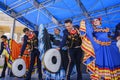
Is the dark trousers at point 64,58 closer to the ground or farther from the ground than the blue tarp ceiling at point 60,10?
closer to the ground

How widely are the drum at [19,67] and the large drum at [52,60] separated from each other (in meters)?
1.48

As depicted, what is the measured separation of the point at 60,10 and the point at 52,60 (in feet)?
15.3

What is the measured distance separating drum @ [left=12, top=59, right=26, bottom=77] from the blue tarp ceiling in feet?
9.89

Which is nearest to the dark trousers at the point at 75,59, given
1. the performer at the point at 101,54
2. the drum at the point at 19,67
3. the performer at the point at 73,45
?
the performer at the point at 73,45

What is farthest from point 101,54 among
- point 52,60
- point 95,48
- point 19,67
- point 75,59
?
point 19,67

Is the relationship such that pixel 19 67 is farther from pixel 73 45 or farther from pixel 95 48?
pixel 95 48

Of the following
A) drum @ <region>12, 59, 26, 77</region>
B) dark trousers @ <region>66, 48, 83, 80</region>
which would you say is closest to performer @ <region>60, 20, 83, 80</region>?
dark trousers @ <region>66, 48, 83, 80</region>

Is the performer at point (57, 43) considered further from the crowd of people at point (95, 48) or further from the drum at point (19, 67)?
the drum at point (19, 67)

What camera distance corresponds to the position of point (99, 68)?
3.52 m

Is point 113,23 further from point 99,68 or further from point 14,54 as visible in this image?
point 99,68

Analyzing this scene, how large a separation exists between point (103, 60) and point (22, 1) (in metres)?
5.40

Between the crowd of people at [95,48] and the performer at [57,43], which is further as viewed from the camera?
the performer at [57,43]

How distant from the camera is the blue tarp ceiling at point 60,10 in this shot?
7.76m

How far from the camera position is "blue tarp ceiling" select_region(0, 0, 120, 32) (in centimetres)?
776
